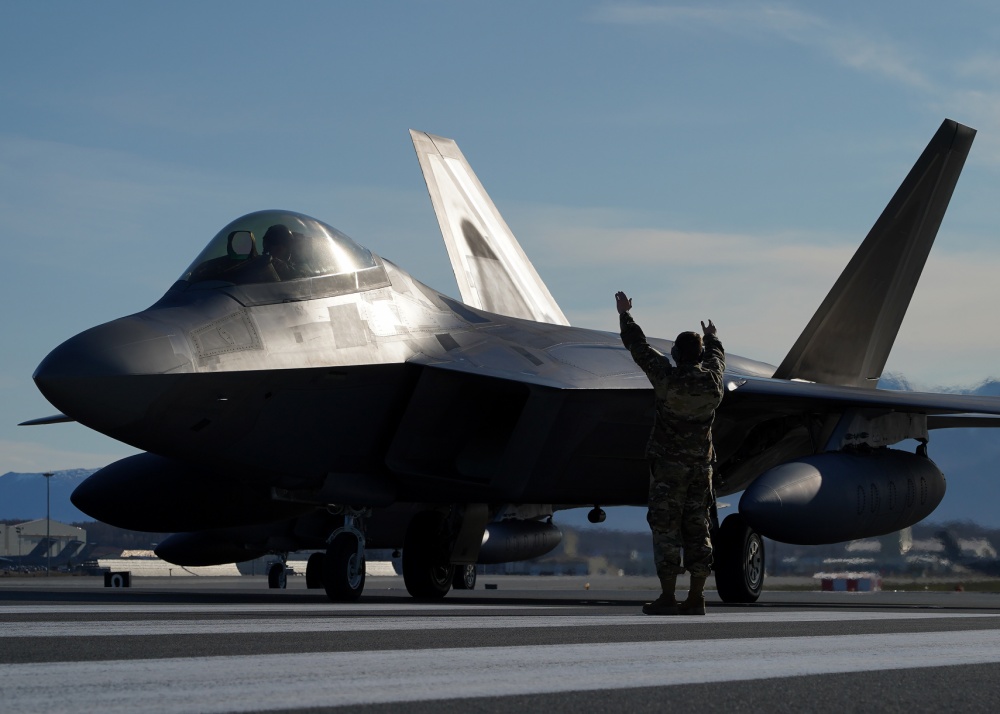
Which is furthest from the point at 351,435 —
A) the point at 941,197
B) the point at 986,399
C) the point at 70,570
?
the point at 70,570

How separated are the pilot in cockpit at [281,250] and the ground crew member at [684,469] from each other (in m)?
3.38

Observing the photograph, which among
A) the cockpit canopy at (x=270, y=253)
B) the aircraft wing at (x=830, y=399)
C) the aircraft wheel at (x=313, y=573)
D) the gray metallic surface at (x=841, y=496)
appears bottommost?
the aircraft wheel at (x=313, y=573)

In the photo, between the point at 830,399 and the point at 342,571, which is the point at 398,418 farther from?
the point at 830,399

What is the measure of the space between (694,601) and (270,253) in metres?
4.21

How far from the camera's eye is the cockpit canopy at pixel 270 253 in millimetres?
8945

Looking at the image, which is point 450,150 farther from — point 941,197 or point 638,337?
point 638,337

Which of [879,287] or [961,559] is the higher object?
[879,287]

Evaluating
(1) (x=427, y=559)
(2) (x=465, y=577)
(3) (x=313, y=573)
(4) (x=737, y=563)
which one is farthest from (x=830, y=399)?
(2) (x=465, y=577)

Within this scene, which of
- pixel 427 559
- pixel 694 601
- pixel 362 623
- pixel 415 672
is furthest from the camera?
pixel 427 559

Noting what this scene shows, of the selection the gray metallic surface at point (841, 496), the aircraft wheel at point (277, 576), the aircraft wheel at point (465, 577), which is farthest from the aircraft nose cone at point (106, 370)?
the aircraft wheel at point (277, 576)

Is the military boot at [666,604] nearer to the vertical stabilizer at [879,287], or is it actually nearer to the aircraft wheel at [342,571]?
the aircraft wheel at [342,571]

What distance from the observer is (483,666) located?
135 inches

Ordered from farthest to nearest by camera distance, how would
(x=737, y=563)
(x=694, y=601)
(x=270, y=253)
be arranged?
1. (x=737, y=563)
2. (x=270, y=253)
3. (x=694, y=601)

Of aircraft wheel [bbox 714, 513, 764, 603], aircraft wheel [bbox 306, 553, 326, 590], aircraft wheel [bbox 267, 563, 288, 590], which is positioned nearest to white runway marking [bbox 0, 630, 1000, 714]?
aircraft wheel [bbox 714, 513, 764, 603]
